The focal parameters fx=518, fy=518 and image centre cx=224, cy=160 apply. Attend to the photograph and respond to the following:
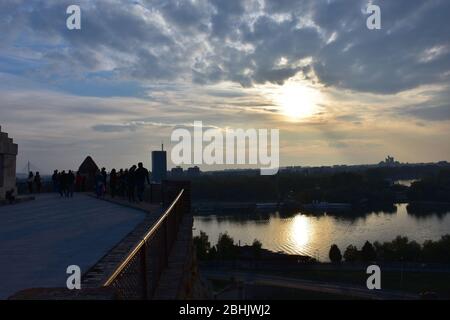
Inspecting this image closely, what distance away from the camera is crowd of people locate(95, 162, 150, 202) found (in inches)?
655

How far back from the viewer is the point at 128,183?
691 inches

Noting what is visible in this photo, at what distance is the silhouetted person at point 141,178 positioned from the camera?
1606 centimetres

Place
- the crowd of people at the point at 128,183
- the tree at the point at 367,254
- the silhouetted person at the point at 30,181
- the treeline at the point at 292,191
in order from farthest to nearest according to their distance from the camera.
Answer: the treeline at the point at 292,191
the tree at the point at 367,254
the silhouetted person at the point at 30,181
the crowd of people at the point at 128,183

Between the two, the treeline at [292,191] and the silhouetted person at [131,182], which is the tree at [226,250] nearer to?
the silhouetted person at [131,182]

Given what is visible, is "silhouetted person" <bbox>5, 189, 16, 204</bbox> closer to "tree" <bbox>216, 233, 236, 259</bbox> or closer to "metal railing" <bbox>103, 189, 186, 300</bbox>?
"metal railing" <bbox>103, 189, 186, 300</bbox>

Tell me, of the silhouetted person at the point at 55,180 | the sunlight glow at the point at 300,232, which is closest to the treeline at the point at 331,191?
the sunlight glow at the point at 300,232

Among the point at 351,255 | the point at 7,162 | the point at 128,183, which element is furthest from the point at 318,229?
the point at 7,162

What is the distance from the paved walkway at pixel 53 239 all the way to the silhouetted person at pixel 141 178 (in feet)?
3.60

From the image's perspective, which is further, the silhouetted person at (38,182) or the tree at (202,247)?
the tree at (202,247)

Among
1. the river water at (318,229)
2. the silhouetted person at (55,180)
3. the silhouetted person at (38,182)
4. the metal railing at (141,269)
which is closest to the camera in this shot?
the metal railing at (141,269)

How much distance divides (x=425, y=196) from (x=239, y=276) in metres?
84.9

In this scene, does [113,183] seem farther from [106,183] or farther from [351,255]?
[351,255]

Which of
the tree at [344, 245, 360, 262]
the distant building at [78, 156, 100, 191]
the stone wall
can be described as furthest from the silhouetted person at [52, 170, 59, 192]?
the tree at [344, 245, 360, 262]
